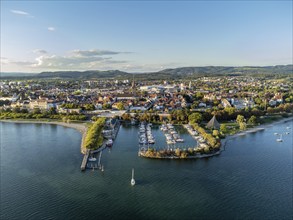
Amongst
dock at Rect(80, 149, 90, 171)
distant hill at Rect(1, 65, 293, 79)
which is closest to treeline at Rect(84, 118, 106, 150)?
dock at Rect(80, 149, 90, 171)

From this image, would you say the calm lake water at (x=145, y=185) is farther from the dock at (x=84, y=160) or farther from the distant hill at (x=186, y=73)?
the distant hill at (x=186, y=73)

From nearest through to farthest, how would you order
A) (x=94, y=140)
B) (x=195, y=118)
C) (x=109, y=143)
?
(x=94, y=140), (x=109, y=143), (x=195, y=118)

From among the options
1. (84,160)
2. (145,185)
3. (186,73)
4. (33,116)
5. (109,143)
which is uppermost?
(186,73)

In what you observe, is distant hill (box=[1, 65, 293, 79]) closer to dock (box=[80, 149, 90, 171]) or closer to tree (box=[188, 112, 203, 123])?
tree (box=[188, 112, 203, 123])

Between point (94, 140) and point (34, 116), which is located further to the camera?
point (34, 116)

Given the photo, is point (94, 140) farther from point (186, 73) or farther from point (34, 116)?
point (186, 73)

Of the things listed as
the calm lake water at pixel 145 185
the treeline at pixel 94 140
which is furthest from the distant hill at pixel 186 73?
the calm lake water at pixel 145 185

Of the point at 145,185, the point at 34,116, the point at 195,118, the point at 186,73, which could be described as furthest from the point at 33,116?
the point at 186,73

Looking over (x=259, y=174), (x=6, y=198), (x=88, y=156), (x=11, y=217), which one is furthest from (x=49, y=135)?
(x=259, y=174)
